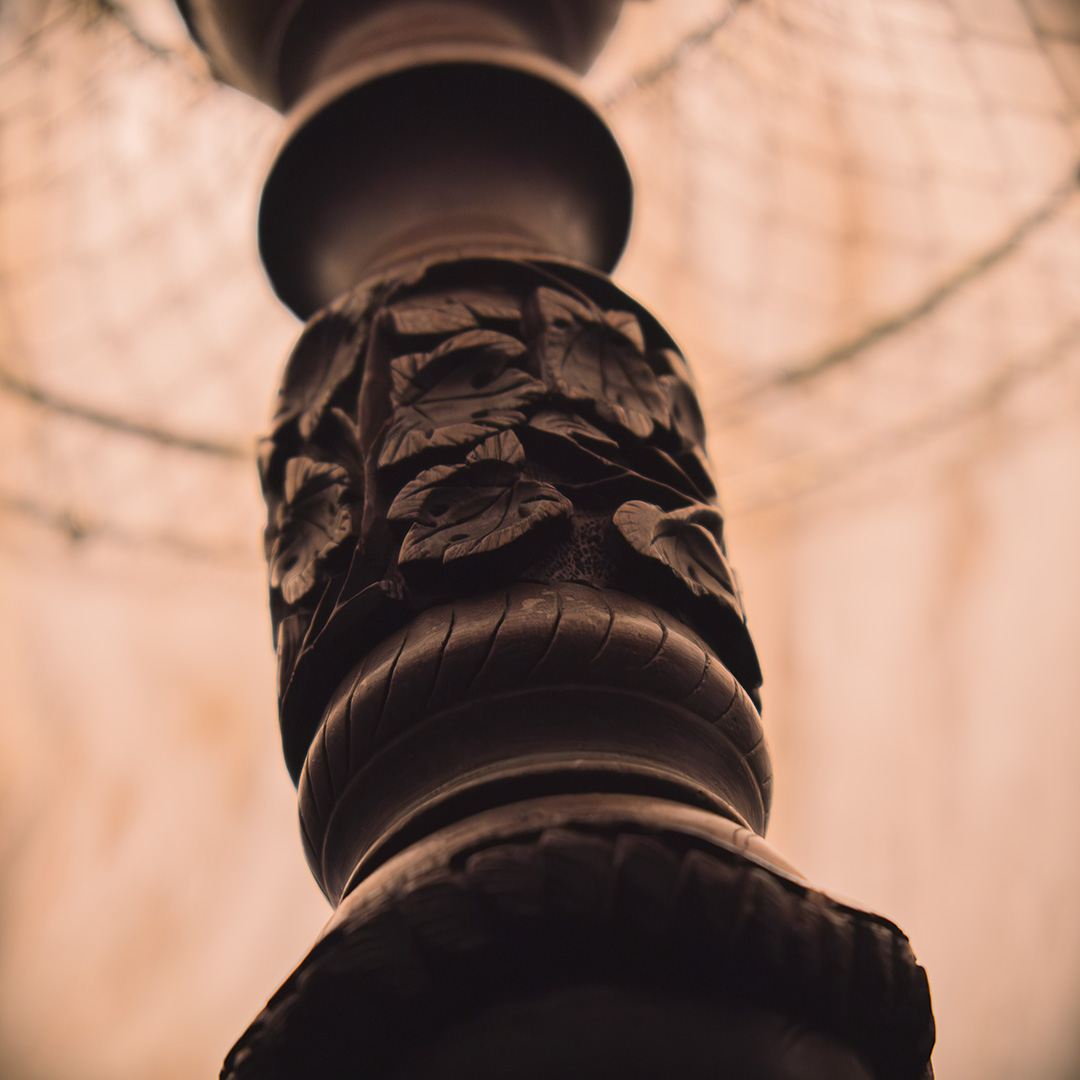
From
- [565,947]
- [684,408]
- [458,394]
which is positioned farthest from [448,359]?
[565,947]

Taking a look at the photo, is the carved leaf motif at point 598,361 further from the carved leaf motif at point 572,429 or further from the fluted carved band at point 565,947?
the fluted carved band at point 565,947

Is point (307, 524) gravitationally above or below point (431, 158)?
below

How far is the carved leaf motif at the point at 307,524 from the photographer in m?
0.53

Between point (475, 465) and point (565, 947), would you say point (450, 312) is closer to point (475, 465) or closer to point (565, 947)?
point (475, 465)

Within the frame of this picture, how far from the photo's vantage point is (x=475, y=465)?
0.50m

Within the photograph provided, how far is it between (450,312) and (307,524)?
0.44ft

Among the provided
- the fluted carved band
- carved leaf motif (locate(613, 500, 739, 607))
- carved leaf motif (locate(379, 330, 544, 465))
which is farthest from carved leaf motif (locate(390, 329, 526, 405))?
the fluted carved band

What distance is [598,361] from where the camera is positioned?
0.58 metres

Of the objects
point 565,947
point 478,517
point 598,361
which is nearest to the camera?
point 565,947

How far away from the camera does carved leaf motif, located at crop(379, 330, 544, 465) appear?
515 millimetres

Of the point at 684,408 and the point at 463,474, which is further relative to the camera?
the point at 684,408

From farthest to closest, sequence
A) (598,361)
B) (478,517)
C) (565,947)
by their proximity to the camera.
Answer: (598,361) < (478,517) < (565,947)

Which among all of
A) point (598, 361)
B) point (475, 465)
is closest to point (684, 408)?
point (598, 361)

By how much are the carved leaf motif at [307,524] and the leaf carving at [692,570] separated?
14 centimetres
